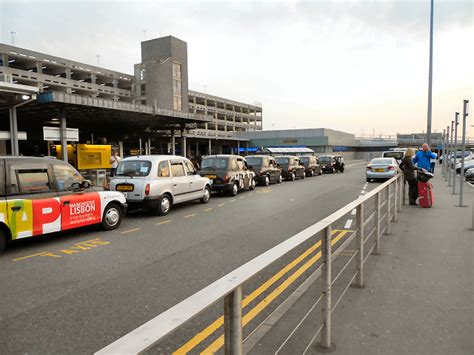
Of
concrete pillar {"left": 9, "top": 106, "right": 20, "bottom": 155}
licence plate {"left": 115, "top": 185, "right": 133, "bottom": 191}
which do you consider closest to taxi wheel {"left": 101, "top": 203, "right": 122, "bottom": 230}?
licence plate {"left": 115, "top": 185, "right": 133, "bottom": 191}

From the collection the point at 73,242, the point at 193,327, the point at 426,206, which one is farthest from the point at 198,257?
the point at 426,206

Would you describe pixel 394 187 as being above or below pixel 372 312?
above

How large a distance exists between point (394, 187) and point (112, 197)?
6906 mm

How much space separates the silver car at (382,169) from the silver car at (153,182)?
13349 millimetres

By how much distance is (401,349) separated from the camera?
3219 mm

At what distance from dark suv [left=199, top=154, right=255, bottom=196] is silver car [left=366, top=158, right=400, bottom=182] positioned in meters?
8.92

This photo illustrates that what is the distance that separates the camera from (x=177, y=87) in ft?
243

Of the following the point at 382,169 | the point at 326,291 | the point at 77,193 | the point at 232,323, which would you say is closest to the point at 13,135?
the point at 77,193

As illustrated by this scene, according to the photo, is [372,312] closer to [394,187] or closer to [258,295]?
[258,295]

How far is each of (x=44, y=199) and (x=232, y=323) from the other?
6651 millimetres

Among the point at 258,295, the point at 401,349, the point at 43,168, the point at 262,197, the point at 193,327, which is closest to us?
the point at 401,349

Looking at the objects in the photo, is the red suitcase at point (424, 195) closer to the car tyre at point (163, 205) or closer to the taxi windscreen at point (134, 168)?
the car tyre at point (163, 205)

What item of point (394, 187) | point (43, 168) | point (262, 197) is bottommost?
point (262, 197)

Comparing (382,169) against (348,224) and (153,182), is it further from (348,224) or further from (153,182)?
(153,182)
